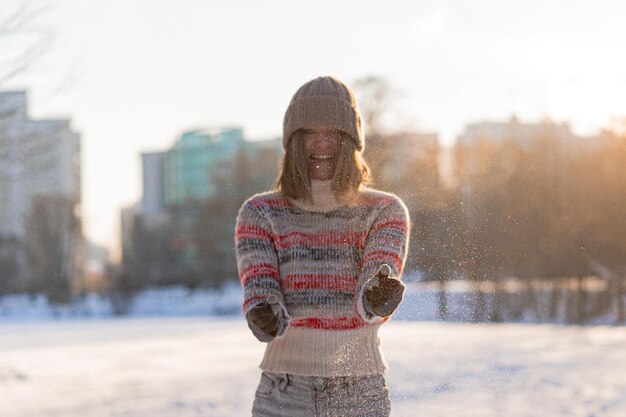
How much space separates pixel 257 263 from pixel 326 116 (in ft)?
1.31

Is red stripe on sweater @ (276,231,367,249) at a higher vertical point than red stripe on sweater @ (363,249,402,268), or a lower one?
higher

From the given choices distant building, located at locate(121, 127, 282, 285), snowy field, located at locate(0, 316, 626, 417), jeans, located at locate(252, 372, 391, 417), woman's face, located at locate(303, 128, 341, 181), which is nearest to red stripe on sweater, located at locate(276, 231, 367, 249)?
woman's face, located at locate(303, 128, 341, 181)

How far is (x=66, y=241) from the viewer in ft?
197

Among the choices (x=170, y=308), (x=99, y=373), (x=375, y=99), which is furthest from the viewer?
(x=170, y=308)

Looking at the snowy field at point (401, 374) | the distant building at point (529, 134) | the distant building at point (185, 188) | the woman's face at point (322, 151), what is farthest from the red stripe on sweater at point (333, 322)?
the distant building at point (185, 188)

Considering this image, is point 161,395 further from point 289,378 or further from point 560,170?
point 560,170

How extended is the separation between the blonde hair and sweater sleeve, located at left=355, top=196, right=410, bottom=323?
0.34 ft

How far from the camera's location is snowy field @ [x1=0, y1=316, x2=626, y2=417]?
30.6ft

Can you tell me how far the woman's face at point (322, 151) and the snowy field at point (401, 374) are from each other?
548 cm

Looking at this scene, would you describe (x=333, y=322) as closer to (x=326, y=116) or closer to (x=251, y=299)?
(x=251, y=299)

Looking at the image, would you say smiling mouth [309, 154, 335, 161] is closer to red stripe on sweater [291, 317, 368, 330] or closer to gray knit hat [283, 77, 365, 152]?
gray knit hat [283, 77, 365, 152]

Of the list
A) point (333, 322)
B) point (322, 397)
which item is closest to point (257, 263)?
point (333, 322)

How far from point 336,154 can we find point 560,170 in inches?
723

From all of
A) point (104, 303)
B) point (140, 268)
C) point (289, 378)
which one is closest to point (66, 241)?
point (140, 268)
